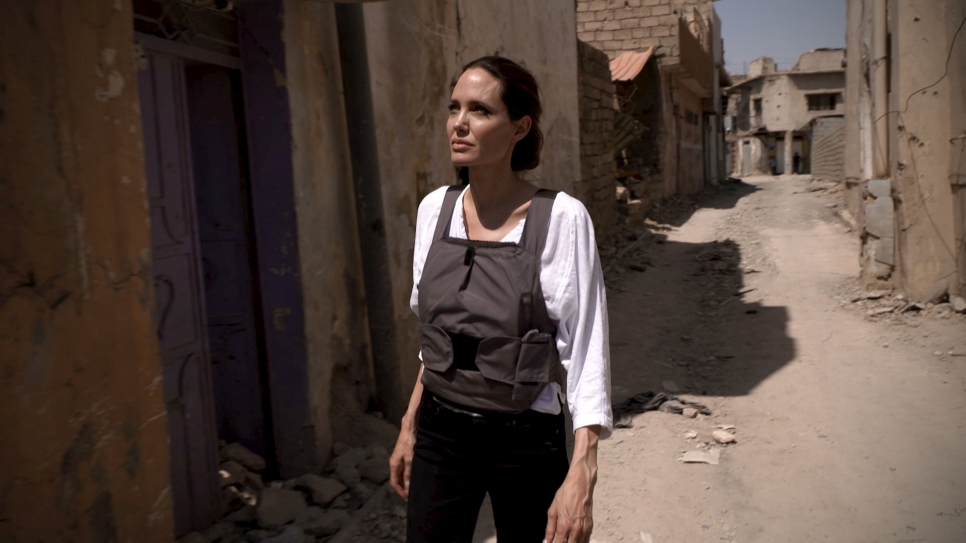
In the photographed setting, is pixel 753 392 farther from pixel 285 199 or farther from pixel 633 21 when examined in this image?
pixel 633 21

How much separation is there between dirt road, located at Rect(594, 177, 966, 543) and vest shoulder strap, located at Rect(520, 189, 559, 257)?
204cm

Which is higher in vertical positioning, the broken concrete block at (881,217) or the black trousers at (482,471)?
the broken concrete block at (881,217)

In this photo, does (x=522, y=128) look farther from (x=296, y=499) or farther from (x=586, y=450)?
(x=296, y=499)

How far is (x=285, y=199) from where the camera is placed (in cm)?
333

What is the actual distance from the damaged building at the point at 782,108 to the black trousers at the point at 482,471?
121 feet

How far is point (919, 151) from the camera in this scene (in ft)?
20.8

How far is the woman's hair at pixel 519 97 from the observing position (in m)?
1.69

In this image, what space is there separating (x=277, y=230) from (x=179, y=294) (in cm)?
60

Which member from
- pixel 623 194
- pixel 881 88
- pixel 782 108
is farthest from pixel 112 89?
pixel 782 108

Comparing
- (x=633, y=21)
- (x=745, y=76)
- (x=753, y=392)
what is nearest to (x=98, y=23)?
(x=753, y=392)

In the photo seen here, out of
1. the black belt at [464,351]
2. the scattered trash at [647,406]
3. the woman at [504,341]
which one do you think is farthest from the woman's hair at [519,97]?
the scattered trash at [647,406]

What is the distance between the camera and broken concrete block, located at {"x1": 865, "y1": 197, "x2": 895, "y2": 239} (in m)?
6.74

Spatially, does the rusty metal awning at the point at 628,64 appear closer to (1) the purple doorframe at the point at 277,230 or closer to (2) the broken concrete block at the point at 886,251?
(2) the broken concrete block at the point at 886,251

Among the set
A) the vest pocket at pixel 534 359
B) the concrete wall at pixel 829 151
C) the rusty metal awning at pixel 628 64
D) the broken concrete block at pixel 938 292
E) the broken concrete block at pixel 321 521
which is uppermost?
the rusty metal awning at pixel 628 64
